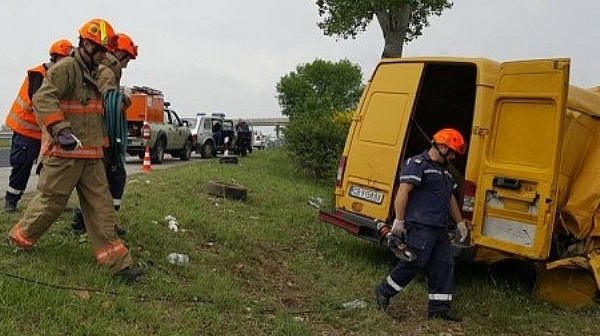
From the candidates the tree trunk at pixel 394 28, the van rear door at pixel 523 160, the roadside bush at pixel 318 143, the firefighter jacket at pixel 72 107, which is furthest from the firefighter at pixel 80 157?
the tree trunk at pixel 394 28

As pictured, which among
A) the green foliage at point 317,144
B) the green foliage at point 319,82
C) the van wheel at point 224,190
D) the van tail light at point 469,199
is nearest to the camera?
the van tail light at point 469,199

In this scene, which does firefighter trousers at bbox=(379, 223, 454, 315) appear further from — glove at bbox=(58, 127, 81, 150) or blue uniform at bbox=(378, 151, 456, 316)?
glove at bbox=(58, 127, 81, 150)

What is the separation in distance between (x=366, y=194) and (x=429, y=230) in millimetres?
1563

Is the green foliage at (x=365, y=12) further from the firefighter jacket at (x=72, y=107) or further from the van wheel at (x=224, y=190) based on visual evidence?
the firefighter jacket at (x=72, y=107)

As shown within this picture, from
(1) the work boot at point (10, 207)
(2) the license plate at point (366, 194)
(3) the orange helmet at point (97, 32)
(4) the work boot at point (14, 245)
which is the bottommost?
(4) the work boot at point (14, 245)

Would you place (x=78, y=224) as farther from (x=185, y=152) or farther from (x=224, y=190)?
(x=185, y=152)

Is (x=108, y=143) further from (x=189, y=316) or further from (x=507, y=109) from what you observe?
(x=507, y=109)

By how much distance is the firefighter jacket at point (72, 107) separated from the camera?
434 centimetres

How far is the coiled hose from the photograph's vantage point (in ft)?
16.7

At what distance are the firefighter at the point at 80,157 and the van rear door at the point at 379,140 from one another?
2.70 m

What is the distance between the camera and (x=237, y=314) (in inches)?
186

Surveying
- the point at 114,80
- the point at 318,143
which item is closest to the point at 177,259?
the point at 114,80

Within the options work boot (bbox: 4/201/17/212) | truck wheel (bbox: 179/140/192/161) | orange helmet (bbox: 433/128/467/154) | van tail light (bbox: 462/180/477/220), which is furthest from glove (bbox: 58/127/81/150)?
truck wheel (bbox: 179/140/192/161)

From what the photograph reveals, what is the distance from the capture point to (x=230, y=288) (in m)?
5.28
